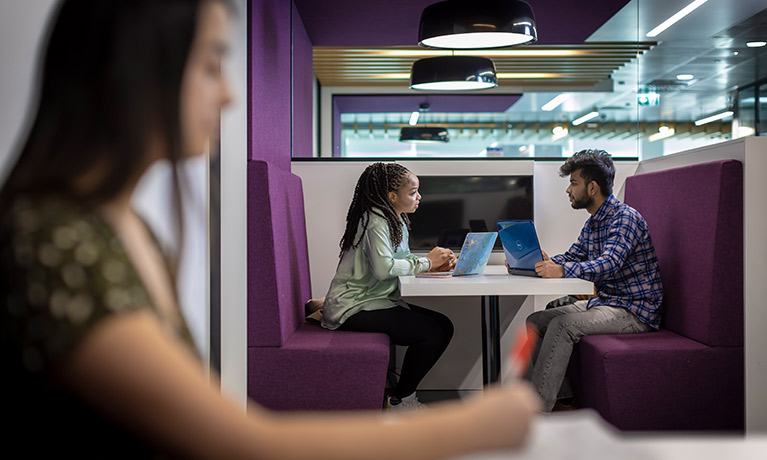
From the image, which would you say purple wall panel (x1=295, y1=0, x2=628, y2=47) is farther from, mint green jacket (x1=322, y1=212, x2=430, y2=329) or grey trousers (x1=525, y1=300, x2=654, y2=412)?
grey trousers (x1=525, y1=300, x2=654, y2=412)

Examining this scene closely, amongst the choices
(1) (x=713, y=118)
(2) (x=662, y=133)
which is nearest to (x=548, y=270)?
(2) (x=662, y=133)

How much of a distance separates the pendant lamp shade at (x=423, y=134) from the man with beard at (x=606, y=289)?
2.87 meters

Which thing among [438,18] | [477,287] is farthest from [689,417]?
[438,18]

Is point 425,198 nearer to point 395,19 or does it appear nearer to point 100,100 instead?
point 395,19

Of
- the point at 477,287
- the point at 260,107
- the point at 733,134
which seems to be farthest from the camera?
the point at 733,134

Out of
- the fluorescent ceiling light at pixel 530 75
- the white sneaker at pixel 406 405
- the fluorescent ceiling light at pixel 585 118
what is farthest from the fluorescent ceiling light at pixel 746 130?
the white sneaker at pixel 406 405

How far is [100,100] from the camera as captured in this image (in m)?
0.48

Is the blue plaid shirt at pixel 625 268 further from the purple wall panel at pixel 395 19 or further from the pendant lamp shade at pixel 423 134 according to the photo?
the pendant lamp shade at pixel 423 134

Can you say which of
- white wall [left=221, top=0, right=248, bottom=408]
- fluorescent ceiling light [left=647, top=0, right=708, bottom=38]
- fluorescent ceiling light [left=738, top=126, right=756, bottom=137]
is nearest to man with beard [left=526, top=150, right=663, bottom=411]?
white wall [left=221, top=0, right=248, bottom=408]

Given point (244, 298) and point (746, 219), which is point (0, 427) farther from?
point (746, 219)

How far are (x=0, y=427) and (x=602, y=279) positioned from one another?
3036 millimetres

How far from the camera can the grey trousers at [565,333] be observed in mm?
3199

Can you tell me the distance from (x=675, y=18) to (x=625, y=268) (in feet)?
10.7

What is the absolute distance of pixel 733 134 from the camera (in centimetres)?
673
